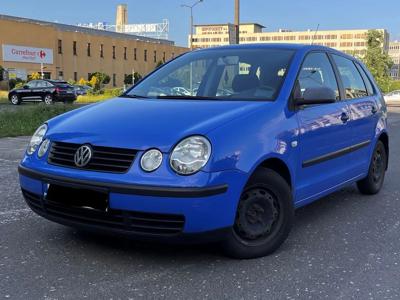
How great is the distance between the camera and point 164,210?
339 centimetres

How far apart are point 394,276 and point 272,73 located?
186 centimetres

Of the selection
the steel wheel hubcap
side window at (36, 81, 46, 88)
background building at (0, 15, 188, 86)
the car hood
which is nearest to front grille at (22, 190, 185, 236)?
the car hood

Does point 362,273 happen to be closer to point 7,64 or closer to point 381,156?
point 381,156

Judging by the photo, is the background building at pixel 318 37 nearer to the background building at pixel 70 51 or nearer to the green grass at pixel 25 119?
the background building at pixel 70 51

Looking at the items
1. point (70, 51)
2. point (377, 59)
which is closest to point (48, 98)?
point (377, 59)

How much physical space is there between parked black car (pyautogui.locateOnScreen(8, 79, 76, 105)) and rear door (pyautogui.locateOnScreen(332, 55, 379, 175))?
87.8 ft

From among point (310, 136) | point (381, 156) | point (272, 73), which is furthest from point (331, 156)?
point (381, 156)

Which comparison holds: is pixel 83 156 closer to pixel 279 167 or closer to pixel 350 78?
pixel 279 167

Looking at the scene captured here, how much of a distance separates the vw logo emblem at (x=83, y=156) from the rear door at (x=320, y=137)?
1643 millimetres

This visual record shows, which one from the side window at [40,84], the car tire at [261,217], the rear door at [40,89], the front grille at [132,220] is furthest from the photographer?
the side window at [40,84]

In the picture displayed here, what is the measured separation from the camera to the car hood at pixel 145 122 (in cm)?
352

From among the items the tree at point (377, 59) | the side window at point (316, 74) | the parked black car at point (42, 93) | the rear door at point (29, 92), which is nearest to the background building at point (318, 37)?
the tree at point (377, 59)

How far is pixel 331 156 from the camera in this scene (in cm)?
477

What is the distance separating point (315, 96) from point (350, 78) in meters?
1.40
